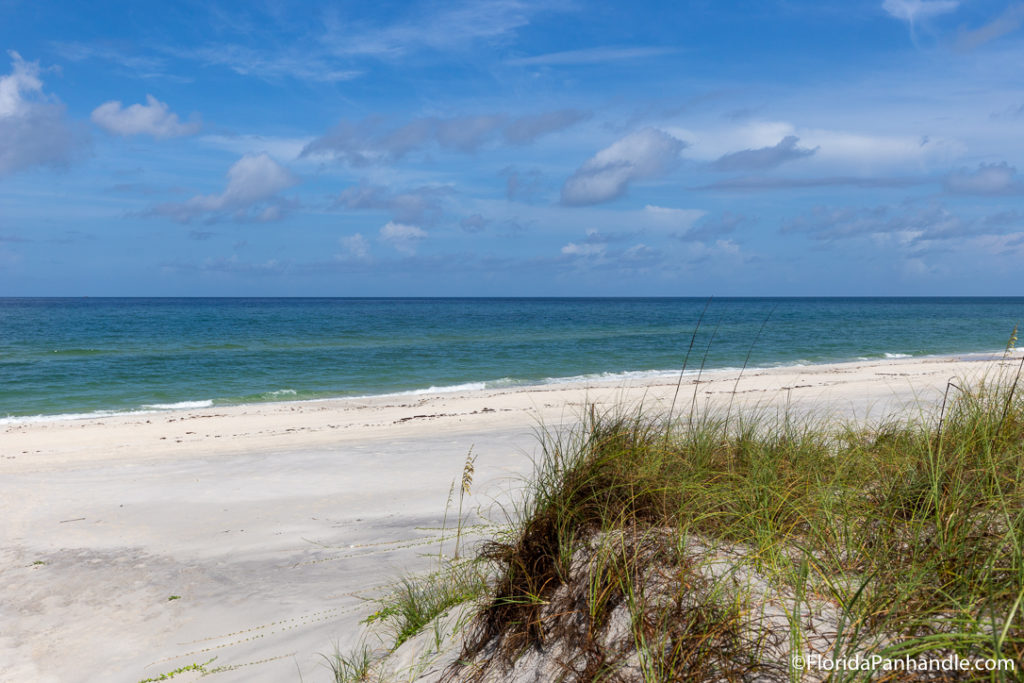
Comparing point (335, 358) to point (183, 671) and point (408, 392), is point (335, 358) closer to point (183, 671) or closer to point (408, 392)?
point (408, 392)

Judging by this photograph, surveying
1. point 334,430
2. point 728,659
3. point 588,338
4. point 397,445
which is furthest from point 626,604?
point 588,338

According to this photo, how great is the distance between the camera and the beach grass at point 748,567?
2.24 meters

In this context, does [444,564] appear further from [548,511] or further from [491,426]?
[491,426]

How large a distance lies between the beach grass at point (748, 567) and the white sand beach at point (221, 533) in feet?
4.50

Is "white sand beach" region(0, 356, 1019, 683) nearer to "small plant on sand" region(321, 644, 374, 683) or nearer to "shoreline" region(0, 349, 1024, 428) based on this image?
"small plant on sand" region(321, 644, 374, 683)

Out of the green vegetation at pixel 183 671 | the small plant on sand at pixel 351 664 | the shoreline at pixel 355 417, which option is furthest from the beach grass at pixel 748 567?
the shoreline at pixel 355 417

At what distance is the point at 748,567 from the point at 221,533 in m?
6.26

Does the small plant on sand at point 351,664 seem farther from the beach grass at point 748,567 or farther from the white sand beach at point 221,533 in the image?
the beach grass at point 748,567

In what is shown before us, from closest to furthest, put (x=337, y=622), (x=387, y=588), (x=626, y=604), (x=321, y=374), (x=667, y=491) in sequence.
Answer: (x=626, y=604) → (x=667, y=491) → (x=337, y=622) → (x=387, y=588) → (x=321, y=374)

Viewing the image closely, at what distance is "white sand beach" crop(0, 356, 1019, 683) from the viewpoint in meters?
4.71

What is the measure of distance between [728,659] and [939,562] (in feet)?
3.09

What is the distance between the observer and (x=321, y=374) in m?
27.4

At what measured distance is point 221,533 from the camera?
284 inches

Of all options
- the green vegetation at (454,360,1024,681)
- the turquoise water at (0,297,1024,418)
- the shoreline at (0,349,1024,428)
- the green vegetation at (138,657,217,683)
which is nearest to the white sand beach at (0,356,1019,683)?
the green vegetation at (138,657,217,683)
